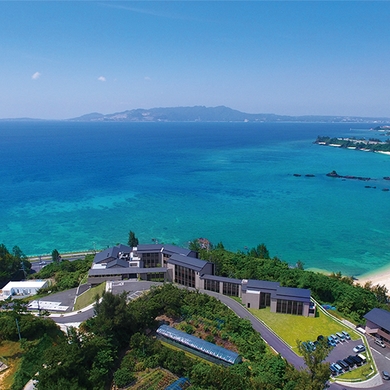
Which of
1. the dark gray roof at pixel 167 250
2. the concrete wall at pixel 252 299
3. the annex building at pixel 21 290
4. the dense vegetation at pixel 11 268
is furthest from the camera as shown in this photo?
the dense vegetation at pixel 11 268

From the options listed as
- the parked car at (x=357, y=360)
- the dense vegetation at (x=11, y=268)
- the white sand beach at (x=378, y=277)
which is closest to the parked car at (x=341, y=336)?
the parked car at (x=357, y=360)

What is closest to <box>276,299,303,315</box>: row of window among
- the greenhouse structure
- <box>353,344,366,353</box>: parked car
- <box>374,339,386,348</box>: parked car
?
<box>353,344,366,353</box>: parked car

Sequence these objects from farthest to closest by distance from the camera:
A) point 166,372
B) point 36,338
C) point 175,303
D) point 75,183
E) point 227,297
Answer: point 75,183
point 227,297
point 175,303
point 36,338
point 166,372

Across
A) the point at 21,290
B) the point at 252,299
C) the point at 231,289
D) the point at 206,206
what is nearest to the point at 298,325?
the point at 252,299

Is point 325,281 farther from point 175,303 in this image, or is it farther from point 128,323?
point 128,323

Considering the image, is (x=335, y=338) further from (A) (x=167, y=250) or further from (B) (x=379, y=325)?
(A) (x=167, y=250)

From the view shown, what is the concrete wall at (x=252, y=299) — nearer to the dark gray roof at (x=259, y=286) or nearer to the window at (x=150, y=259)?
the dark gray roof at (x=259, y=286)

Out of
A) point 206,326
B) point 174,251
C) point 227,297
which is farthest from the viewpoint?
point 174,251

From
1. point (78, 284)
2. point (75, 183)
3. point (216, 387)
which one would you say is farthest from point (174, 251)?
point (75, 183)
